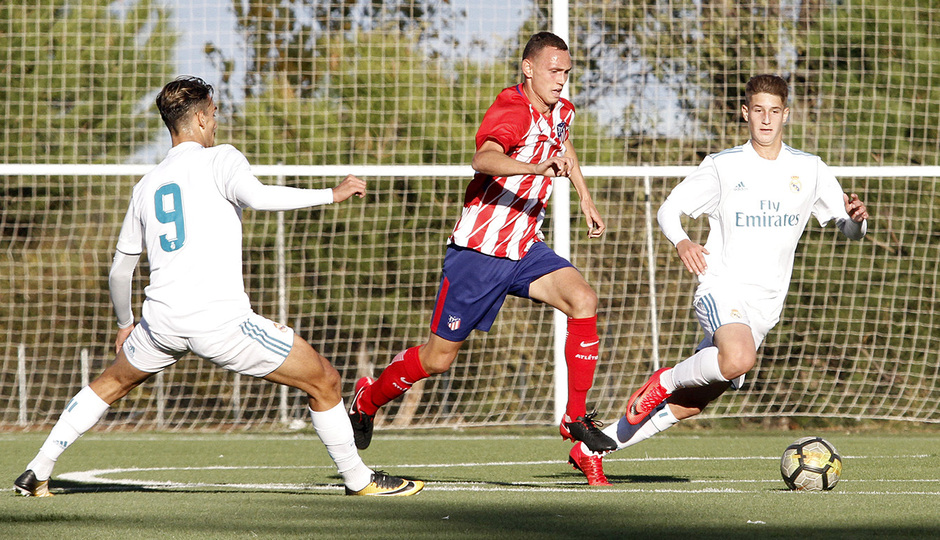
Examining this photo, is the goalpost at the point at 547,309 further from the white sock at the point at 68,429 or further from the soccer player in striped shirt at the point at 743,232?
the white sock at the point at 68,429

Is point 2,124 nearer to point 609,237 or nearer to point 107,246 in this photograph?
point 107,246

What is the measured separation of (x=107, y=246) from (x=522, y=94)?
26.2 ft

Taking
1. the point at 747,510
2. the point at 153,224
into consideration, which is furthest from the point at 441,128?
the point at 747,510

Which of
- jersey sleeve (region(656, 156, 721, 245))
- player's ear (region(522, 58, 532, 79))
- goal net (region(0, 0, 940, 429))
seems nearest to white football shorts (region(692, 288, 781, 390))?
jersey sleeve (region(656, 156, 721, 245))

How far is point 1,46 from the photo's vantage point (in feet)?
40.5

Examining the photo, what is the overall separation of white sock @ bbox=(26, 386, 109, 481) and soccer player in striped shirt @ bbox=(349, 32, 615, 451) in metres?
1.50

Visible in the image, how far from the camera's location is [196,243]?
4.32 meters

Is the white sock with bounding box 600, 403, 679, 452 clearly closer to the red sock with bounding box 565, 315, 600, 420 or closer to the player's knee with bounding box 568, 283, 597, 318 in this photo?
the red sock with bounding box 565, 315, 600, 420

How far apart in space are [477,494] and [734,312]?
1597 mm

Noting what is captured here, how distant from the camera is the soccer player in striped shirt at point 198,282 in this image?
4.30 metres

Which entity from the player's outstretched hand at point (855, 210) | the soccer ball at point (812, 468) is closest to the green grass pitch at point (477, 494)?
the soccer ball at point (812, 468)

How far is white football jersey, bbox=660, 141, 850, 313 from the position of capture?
5395 millimetres

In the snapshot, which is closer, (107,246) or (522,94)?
(522,94)

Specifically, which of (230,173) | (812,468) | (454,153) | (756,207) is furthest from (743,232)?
(454,153)
